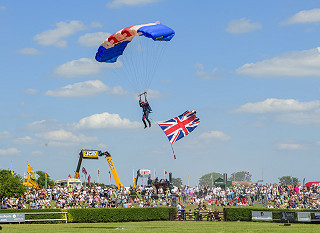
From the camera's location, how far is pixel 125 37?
34094mm

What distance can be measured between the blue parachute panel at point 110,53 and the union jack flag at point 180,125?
650 cm

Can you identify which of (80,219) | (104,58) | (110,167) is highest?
(104,58)

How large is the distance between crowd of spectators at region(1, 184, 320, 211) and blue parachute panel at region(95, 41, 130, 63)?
19.7 m

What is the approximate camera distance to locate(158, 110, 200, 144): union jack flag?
39.3 meters

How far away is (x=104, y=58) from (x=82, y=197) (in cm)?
2147

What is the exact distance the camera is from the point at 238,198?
57.3 meters

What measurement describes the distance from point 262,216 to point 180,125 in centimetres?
1257

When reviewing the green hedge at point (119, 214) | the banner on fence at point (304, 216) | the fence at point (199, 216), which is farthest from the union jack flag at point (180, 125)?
the green hedge at point (119, 214)

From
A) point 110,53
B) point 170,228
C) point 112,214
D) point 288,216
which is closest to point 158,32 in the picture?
point 110,53

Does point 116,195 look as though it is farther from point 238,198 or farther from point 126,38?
point 126,38

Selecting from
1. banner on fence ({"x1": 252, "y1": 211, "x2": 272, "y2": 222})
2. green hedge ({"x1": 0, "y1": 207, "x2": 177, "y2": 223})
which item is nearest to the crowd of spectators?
green hedge ({"x1": 0, "y1": 207, "x2": 177, "y2": 223})

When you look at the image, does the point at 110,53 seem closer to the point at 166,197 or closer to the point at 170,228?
the point at 170,228

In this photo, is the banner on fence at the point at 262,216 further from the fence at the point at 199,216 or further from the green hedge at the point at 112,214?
the green hedge at the point at 112,214

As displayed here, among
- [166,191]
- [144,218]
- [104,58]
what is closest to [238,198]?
[166,191]
